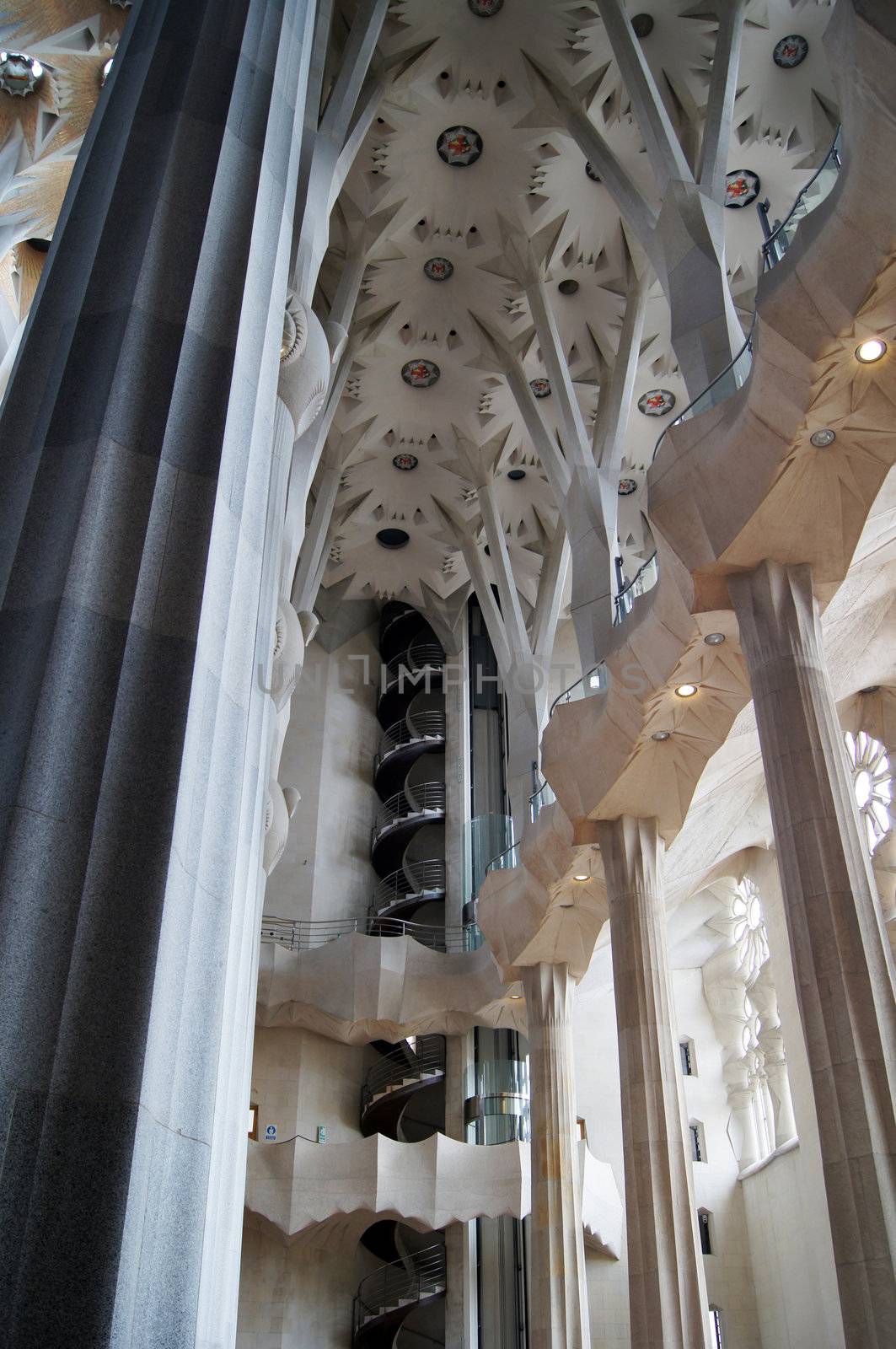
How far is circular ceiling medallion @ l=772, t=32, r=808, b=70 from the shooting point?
51.2 ft

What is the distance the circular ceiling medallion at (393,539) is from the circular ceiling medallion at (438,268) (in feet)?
20.6

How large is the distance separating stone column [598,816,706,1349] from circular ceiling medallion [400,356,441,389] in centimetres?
1006

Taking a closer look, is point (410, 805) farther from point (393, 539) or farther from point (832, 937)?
point (832, 937)

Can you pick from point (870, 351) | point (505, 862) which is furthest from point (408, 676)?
point (870, 351)

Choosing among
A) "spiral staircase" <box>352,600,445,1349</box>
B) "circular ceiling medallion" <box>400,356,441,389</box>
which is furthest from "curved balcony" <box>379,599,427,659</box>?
"circular ceiling medallion" <box>400,356,441,389</box>

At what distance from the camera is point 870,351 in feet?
29.6

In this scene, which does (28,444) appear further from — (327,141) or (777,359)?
(327,141)

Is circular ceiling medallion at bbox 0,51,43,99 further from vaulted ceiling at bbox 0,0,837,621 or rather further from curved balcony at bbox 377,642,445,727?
curved balcony at bbox 377,642,445,727

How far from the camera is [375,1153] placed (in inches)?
679

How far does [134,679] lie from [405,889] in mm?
20329

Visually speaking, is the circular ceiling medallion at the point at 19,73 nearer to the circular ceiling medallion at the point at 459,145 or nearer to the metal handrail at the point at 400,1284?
the circular ceiling medallion at the point at 459,145

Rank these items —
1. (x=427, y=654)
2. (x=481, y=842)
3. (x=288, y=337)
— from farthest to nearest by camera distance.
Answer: (x=427, y=654), (x=481, y=842), (x=288, y=337)

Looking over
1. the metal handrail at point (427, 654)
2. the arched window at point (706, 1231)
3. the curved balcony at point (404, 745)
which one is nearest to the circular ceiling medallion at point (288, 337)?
the curved balcony at point (404, 745)

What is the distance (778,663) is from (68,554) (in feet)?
Answer: 24.4
